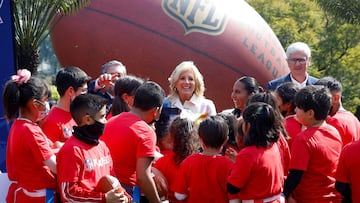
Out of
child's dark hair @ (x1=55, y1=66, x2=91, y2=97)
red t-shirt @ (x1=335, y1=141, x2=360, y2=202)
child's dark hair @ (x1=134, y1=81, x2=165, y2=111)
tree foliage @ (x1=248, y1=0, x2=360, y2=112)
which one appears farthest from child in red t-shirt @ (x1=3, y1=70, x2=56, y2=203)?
tree foliage @ (x1=248, y1=0, x2=360, y2=112)

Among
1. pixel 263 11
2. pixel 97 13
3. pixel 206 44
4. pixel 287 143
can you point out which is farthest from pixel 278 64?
pixel 263 11

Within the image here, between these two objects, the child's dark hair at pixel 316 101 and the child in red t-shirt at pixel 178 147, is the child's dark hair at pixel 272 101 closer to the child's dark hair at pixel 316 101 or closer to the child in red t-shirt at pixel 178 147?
the child's dark hair at pixel 316 101

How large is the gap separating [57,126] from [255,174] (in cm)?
176

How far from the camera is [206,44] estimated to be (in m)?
10.4

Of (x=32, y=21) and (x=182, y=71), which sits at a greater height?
(x=182, y=71)

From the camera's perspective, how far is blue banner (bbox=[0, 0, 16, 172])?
6934mm

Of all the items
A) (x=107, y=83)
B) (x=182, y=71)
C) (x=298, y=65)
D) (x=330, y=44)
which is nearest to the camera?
(x=107, y=83)

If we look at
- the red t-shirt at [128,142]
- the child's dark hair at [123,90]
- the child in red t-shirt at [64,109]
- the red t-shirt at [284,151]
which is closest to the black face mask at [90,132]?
the red t-shirt at [128,142]

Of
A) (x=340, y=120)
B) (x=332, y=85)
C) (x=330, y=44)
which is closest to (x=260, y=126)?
(x=340, y=120)

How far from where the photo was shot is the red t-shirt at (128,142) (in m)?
4.93

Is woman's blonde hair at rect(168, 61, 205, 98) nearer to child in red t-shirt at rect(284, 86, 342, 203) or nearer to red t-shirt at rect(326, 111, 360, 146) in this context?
red t-shirt at rect(326, 111, 360, 146)

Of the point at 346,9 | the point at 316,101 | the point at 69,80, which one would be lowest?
the point at 346,9

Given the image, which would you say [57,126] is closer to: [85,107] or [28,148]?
[28,148]

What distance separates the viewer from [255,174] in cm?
475
